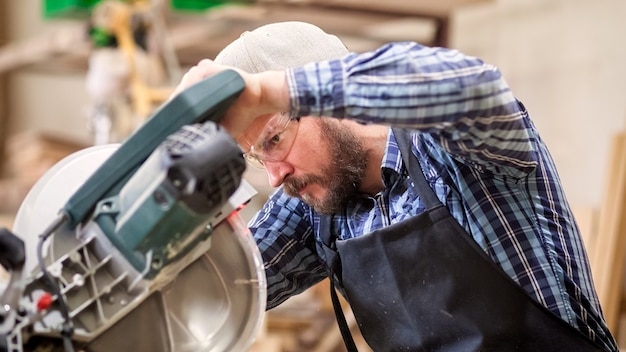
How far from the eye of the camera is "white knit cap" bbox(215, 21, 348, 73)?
5.45 feet

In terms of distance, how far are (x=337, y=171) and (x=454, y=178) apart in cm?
27

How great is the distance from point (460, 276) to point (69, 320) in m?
0.76

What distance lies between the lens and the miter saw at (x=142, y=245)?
41.9 inches

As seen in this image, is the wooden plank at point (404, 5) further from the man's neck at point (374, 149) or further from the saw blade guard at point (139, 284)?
the saw blade guard at point (139, 284)

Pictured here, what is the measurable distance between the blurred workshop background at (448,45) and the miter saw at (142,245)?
6.42ft

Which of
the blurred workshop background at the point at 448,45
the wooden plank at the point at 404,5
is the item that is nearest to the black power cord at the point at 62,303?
the blurred workshop background at the point at 448,45

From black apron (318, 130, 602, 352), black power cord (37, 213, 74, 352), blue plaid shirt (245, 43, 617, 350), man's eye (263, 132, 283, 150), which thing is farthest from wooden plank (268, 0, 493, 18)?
black power cord (37, 213, 74, 352)

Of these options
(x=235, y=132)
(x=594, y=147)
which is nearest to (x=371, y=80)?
(x=235, y=132)

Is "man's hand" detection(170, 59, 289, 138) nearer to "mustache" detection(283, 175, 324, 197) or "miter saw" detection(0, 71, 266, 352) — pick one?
"miter saw" detection(0, 71, 266, 352)

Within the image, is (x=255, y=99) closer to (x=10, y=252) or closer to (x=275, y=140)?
(x=10, y=252)

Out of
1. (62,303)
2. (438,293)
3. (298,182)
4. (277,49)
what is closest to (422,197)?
(438,293)

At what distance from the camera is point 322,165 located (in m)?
1.77

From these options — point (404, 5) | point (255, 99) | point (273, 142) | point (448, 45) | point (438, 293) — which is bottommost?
point (448, 45)

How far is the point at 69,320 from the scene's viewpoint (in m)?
1.10
